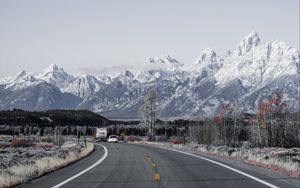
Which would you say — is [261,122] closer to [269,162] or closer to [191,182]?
[269,162]

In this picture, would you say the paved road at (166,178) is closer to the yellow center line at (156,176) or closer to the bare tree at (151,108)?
the yellow center line at (156,176)

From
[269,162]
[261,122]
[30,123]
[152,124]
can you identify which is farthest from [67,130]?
[269,162]

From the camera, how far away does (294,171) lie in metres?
18.8

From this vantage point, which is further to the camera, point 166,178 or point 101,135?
point 101,135

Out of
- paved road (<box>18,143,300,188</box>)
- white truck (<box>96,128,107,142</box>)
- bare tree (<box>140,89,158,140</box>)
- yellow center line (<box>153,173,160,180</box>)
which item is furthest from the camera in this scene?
bare tree (<box>140,89,158,140</box>)

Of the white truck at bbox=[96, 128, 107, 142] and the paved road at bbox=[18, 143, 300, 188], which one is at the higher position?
the white truck at bbox=[96, 128, 107, 142]

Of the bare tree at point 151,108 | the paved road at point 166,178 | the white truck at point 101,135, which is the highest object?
the bare tree at point 151,108

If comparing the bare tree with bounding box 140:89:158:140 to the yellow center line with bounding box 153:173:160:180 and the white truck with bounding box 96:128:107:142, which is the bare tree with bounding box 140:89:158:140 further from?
the yellow center line with bounding box 153:173:160:180

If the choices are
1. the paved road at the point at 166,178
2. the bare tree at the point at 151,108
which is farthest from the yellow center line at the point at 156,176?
the bare tree at the point at 151,108

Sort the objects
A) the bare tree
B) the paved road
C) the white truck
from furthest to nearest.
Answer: the bare tree, the white truck, the paved road

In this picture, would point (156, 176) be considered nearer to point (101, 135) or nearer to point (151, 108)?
point (101, 135)

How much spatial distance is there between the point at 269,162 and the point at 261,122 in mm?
68173

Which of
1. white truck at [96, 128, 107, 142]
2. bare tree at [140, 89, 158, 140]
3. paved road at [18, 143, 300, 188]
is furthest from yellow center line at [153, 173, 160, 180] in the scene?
bare tree at [140, 89, 158, 140]

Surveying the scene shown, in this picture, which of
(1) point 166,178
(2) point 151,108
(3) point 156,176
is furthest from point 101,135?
(1) point 166,178
